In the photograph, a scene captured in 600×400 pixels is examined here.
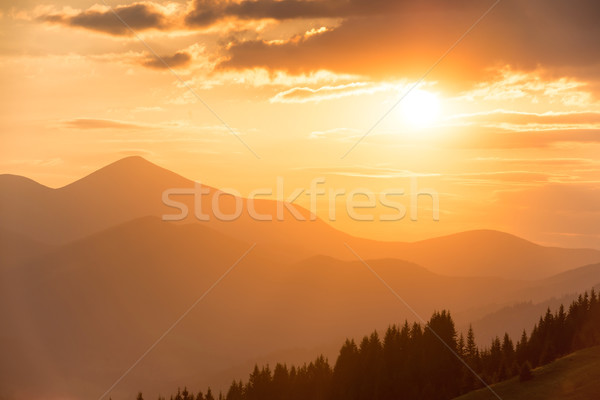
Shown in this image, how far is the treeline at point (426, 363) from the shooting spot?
105 metres

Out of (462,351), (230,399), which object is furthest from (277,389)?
(462,351)

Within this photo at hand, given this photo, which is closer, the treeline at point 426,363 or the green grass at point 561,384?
the green grass at point 561,384

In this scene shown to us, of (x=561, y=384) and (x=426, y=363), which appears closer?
(x=561, y=384)

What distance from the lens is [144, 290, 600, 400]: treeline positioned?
105000 millimetres

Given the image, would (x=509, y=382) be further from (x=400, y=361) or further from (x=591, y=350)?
(x=400, y=361)

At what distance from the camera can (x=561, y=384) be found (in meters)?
83.6

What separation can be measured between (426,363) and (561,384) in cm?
2802

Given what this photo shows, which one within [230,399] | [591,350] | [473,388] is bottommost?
[230,399]

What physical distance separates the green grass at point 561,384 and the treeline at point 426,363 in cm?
340

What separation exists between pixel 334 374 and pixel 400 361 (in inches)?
608

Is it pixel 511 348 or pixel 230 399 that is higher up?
pixel 511 348

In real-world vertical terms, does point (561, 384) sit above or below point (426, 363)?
above

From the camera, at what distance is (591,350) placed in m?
95.4

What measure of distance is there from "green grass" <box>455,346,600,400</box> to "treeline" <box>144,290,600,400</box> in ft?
11.2
